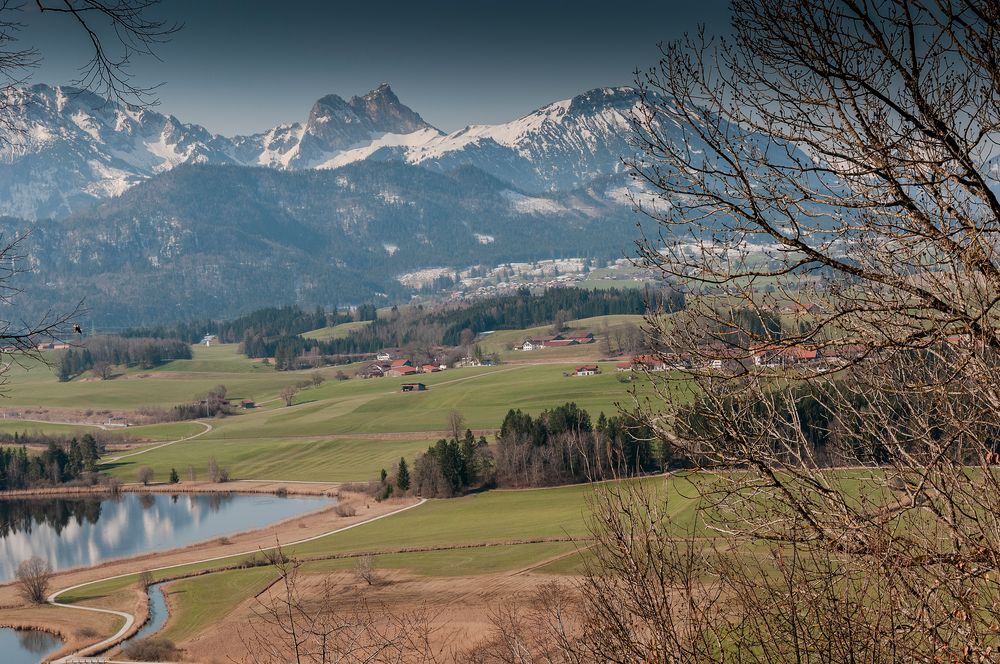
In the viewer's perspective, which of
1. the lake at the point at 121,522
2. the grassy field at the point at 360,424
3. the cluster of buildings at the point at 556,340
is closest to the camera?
the lake at the point at 121,522

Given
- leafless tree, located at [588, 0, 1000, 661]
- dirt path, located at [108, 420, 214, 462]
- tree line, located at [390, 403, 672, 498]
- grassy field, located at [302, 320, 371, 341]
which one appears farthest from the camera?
grassy field, located at [302, 320, 371, 341]

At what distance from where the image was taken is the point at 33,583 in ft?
141

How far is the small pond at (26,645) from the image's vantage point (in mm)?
35025

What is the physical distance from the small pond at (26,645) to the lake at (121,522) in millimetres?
12591

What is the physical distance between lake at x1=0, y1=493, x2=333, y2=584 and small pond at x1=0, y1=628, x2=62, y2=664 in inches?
496

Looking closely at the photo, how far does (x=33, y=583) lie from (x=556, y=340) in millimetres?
97375

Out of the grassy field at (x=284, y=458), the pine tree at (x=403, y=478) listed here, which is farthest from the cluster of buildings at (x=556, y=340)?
the pine tree at (x=403, y=478)

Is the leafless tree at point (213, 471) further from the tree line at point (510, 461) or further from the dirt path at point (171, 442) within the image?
the tree line at point (510, 461)

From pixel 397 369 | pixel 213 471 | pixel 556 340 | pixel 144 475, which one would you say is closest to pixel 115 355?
pixel 397 369

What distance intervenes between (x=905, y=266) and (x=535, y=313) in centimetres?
15896

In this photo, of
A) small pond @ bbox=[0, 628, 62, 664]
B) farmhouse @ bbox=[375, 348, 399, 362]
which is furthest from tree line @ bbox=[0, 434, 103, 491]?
farmhouse @ bbox=[375, 348, 399, 362]

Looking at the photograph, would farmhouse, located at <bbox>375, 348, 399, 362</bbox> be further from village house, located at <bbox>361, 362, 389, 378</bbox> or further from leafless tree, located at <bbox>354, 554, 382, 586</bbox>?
leafless tree, located at <bbox>354, 554, 382, 586</bbox>

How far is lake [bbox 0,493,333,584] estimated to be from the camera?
180 feet

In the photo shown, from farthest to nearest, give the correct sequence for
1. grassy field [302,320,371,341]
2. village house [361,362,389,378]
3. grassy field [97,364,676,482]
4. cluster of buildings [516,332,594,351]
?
grassy field [302,320,371,341]
cluster of buildings [516,332,594,351]
village house [361,362,389,378]
grassy field [97,364,676,482]
